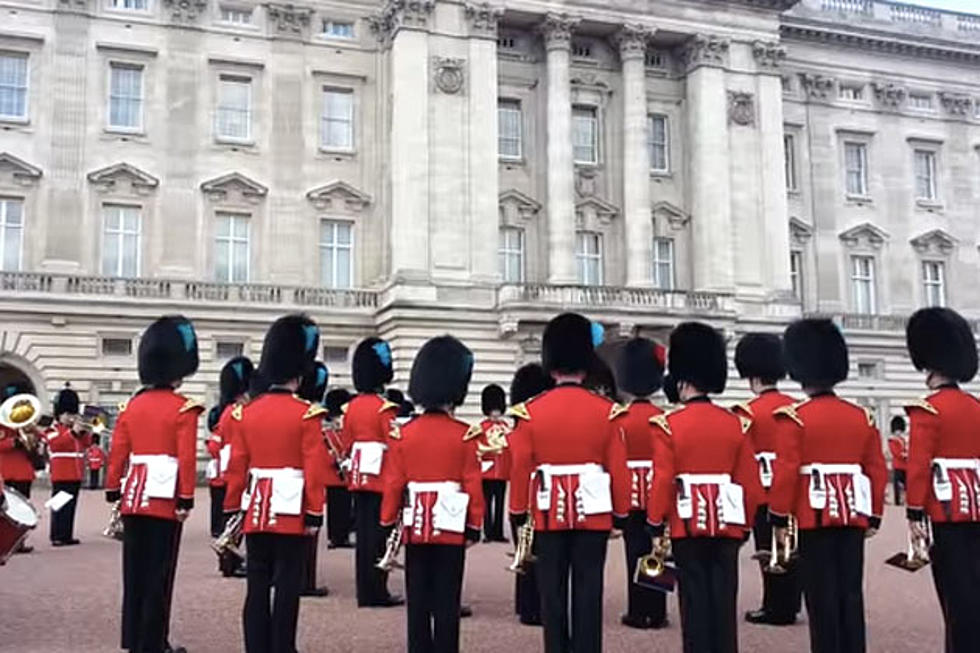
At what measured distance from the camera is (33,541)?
13.8m

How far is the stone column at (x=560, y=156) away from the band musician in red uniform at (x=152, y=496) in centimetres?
2289

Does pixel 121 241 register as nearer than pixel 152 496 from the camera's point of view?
No

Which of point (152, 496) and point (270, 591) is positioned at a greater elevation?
point (152, 496)

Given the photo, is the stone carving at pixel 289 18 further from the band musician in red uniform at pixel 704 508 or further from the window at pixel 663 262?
the band musician in red uniform at pixel 704 508

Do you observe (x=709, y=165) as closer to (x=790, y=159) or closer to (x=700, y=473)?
(x=790, y=159)

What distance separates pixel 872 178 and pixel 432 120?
16.1 metres

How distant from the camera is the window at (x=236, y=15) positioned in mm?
28891

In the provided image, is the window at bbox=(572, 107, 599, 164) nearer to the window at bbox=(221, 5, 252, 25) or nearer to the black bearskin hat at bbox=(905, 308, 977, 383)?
the window at bbox=(221, 5, 252, 25)

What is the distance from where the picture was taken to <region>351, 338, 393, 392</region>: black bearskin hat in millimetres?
9500

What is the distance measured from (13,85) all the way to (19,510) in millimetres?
23088

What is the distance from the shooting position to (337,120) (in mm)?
29734

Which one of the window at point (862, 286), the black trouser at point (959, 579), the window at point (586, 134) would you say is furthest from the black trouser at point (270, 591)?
the window at point (862, 286)

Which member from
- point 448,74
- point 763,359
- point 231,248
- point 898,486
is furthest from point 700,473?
point 448,74

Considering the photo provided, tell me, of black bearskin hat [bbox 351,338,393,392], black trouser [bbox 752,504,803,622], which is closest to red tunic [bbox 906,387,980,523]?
black trouser [bbox 752,504,803,622]
